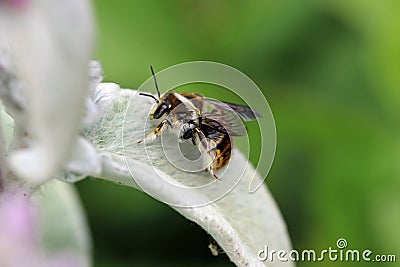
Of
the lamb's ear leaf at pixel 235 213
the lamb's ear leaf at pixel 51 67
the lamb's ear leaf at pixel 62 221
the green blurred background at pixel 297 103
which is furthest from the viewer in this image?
the green blurred background at pixel 297 103

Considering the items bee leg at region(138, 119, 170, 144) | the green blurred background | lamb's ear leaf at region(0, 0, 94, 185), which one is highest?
lamb's ear leaf at region(0, 0, 94, 185)

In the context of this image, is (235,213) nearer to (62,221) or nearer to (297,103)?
Answer: (62,221)

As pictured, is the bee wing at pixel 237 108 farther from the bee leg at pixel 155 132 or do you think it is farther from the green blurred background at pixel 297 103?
the green blurred background at pixel 297 103

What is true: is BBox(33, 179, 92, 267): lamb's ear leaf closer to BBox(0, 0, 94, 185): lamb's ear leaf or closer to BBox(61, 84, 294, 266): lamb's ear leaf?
BBox(61, 84, 294, 266): lamb's ear leaf

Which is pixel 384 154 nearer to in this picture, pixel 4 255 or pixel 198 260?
pixel 198 260

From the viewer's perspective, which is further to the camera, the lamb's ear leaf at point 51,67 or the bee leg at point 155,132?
the bee leg at point 155,132

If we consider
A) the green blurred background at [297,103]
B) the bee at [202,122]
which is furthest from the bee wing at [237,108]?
the green blurred background at [297,103]

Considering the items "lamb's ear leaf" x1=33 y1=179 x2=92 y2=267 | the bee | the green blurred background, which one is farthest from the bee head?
the green blurred background

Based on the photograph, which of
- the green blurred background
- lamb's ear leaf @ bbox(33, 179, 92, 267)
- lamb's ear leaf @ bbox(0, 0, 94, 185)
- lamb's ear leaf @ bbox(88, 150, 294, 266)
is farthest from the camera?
the green blurred background
